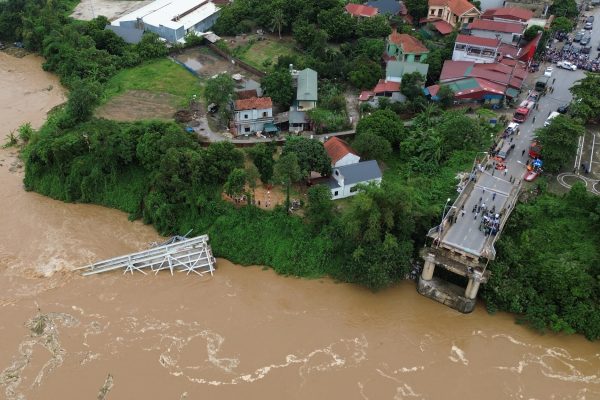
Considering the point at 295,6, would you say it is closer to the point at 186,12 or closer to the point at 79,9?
the point at 186,12

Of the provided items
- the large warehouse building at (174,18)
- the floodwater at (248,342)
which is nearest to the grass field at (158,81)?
the large warehouse building at (174,18)

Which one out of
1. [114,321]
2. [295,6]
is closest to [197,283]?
[114,321]

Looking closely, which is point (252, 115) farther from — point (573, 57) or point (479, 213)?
point (573, 57)

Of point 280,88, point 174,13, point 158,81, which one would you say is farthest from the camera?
point 174,13

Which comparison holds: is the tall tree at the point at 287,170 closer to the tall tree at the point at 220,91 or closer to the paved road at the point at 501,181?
the paved road at the point at 501,181

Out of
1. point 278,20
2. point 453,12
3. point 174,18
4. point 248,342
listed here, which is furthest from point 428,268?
point 174,18

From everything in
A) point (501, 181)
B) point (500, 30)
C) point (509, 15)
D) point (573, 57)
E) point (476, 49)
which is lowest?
point (501, 181)
